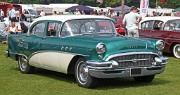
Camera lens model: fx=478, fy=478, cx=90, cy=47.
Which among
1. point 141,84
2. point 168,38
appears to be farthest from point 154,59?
point 168,38

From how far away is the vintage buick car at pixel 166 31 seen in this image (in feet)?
54.1

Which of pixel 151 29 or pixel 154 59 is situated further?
pixel 151 29

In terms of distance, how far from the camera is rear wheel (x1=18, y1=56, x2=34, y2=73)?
12022 mm

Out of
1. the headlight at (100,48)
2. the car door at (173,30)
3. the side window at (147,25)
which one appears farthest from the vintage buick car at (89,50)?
the side window at (147,25)

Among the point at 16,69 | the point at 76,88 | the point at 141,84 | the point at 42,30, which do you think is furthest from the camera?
the point at 16,69

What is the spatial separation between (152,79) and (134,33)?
6678 mm

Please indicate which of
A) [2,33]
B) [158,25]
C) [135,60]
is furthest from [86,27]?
[2,33]

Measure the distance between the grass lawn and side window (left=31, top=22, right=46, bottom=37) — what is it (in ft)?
3.41

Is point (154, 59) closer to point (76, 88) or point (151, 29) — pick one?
point (76, 88)

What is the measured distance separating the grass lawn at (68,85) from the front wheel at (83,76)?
0.44ft

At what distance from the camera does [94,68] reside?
9344 millimetres

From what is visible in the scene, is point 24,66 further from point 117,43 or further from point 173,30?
point 173,30

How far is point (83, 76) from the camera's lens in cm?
994

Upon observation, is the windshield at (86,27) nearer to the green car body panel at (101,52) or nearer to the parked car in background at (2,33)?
the green car body panel at (101,52)
